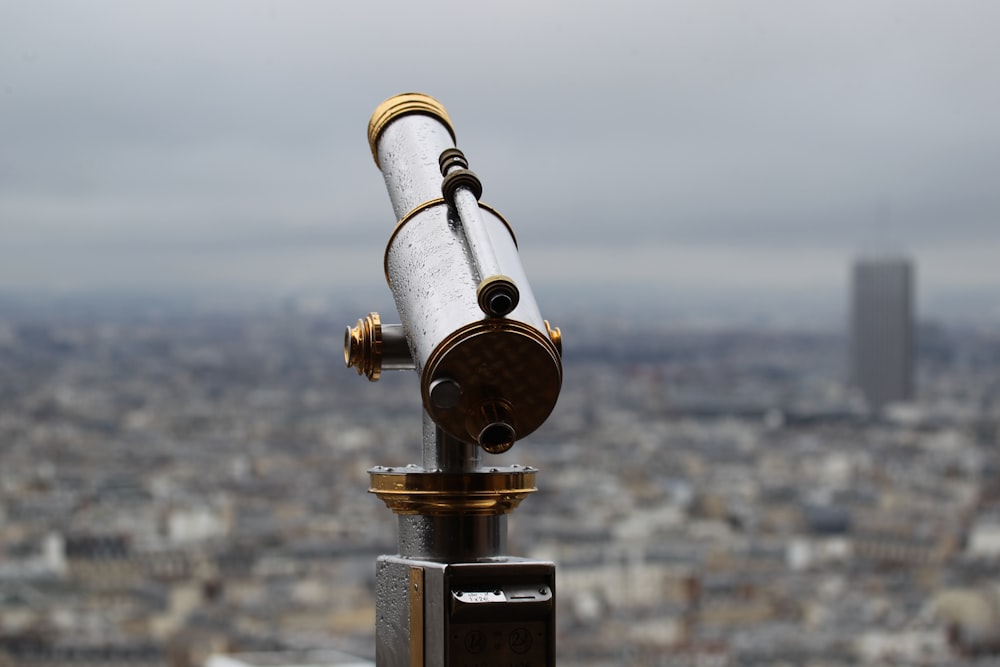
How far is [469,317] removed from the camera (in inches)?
33.5

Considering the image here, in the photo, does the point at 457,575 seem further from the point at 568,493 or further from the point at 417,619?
the point at 568,493

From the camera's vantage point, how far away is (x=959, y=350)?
27734 millimetres

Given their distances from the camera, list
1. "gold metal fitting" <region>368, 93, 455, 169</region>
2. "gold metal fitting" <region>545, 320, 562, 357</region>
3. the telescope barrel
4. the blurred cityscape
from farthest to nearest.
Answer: the blurred cityscape, "gold metal fitting" <region>368, 93, 455, 169</region>, "gold metal fitting" <region>545, 320, 562, 357</region>, the telescope barrel

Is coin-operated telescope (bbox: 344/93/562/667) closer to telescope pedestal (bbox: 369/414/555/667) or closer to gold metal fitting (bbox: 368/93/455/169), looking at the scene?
telescope pedestal (bbox: 369/414/555/667)

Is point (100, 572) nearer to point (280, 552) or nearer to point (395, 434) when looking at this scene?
point (280, 552)

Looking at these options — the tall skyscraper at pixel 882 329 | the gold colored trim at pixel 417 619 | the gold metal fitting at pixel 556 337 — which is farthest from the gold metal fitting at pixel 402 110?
the tall skyscraper at pixel 882 329

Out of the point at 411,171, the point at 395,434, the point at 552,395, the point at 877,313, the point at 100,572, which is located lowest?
the point at 552,395

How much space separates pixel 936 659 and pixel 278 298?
8.72 meters

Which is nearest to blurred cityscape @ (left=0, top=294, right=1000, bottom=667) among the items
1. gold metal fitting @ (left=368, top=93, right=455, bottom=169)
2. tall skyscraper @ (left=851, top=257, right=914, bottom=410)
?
tall skyscraper @ (left=851, top=257, right=914, bottom=410)

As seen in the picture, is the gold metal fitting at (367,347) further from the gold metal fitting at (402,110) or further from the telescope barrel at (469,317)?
the gold metal fitting at (402,110)

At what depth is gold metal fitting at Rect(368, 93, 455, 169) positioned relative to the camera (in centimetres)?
112

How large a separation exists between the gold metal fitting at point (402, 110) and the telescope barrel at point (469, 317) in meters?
0.13

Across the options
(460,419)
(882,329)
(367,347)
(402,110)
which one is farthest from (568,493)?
(460,419)

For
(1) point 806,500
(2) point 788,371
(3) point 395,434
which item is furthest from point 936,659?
(2) point 788,371
